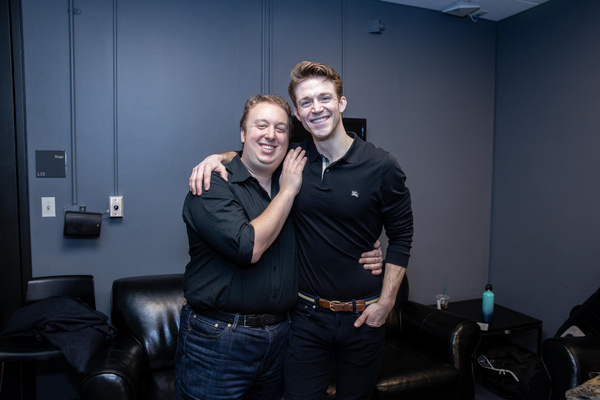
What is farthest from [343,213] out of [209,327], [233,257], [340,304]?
[209,327]

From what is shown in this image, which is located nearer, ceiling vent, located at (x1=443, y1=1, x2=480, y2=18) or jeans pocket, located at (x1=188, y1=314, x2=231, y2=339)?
jeans pocket, located at (x1=188, y1=314, x2=231, y2=339)

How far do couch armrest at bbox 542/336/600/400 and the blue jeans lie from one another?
153cm

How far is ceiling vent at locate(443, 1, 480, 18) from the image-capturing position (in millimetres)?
3014

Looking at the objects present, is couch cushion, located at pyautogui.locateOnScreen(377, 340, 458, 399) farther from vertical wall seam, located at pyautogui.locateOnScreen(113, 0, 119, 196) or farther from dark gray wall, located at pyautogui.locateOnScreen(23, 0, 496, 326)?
vertical wall seam, located at pyautogui.locateOnScreen(113, 0, 119, 196)

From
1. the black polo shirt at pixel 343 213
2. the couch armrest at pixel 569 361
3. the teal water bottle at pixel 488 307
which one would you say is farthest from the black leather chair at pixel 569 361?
the black polo shirt at pixel 343 213

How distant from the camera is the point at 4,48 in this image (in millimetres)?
2236

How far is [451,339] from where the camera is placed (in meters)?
2.41

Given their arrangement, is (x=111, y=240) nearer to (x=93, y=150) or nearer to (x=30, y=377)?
(x=93, y=150)

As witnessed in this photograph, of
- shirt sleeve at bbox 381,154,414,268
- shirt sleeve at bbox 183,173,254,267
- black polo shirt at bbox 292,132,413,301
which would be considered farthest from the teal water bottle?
shirt sleeve at bbox 183,173,254,267

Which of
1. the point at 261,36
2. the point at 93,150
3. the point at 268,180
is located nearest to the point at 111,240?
the point at 93,150

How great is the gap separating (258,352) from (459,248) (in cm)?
251

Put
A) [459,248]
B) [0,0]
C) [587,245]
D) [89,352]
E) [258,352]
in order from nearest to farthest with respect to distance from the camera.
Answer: [258,352], [89,352], [0,0], [587,245], [459,248]

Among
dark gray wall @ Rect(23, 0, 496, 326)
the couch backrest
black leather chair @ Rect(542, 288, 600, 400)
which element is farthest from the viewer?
dark gray wall @ Rect(23, 0, 496, 326)

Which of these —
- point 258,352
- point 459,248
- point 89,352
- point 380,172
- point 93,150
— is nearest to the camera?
point 258,352
